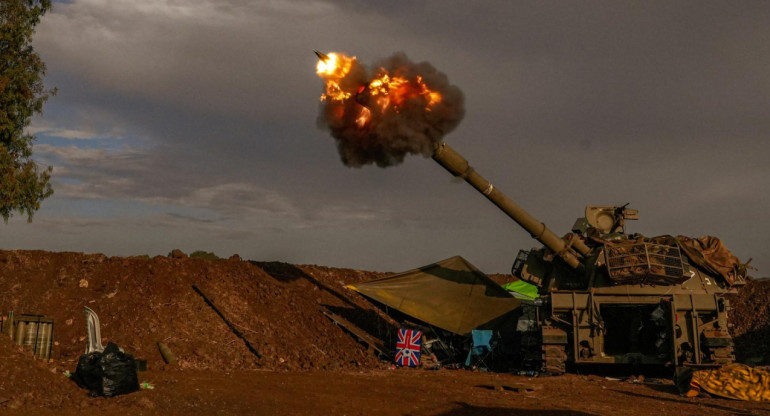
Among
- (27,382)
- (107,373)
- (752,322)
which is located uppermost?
(752,322)

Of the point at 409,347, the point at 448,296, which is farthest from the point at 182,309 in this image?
the point at 448,296

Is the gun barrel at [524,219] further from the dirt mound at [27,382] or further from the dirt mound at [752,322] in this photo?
the dirt mound at [27,382]

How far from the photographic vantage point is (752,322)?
86.2 ft

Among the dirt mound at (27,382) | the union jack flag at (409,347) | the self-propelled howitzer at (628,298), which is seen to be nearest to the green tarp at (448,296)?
the union jack flag at (409,347)

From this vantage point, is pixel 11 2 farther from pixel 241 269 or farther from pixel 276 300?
pixel 276 300

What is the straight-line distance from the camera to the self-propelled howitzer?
17.5 m

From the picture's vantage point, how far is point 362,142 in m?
15.7

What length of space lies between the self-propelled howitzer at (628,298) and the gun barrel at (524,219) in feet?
0.09

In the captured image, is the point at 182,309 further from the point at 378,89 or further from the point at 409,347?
the point at 378,89

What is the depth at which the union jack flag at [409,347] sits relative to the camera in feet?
62.6

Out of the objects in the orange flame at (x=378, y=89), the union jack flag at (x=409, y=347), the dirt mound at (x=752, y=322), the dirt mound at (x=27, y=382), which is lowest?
the dirt mound at (x=27, y=382)

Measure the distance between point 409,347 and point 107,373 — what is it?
9326 millimetres

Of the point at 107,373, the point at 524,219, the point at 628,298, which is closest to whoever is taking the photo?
the point at 107,373

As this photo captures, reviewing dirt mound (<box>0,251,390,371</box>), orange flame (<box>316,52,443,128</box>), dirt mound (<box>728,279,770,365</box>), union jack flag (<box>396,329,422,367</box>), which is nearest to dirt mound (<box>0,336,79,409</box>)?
dirt mound (<box>0,251,390,371</box>)
